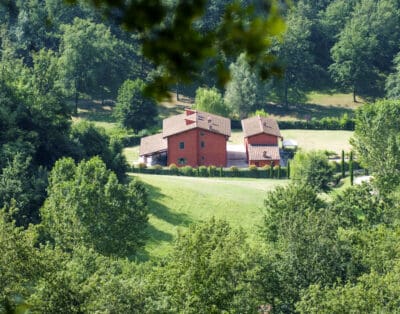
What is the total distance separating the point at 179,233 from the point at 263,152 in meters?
49.4

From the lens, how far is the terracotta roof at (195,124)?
8712 centimetres

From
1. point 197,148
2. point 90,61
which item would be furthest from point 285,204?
point 90,61

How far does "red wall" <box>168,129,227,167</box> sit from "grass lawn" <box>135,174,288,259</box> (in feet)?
45.0

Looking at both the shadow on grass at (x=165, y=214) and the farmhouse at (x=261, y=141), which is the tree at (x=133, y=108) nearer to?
the farmhouse at (x=261, y=141)

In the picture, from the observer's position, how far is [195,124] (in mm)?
87250

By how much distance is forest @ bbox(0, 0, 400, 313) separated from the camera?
763cm

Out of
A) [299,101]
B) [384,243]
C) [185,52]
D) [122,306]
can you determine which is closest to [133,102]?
[299,101]

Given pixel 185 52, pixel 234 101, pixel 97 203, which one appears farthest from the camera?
pixel 234 101

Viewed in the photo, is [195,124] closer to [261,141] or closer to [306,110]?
[261,141]

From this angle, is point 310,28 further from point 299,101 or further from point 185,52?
point 185,52

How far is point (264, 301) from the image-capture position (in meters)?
36.0

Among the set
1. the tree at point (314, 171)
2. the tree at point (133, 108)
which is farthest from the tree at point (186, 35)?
the tree at point (133, 108)

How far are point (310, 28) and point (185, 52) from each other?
127m

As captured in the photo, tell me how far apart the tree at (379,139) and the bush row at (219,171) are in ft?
35.8
